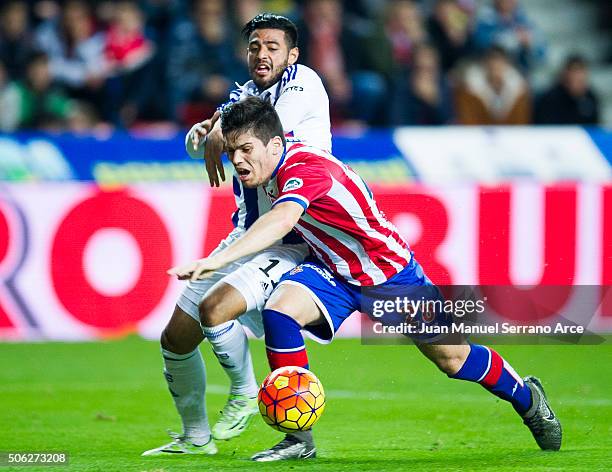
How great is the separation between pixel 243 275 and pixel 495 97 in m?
7.99

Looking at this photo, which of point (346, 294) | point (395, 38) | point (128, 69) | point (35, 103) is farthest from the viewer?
point (395, 38)

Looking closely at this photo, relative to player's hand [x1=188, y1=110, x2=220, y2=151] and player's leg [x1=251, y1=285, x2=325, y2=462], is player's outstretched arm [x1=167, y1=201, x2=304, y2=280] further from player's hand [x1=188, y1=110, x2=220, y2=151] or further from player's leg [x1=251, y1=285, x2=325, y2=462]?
player's hand [x1=188, y1=110, x2=220, y2=151]

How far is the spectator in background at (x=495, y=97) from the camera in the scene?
13.3 metres

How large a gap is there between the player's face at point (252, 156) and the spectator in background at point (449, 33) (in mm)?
8692

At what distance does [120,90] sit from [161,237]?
3.27 metres

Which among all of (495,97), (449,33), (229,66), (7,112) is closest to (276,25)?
(229,66)

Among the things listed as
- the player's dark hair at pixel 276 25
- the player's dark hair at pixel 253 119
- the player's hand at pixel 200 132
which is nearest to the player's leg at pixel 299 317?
the player's dark hair at pixel 253 119

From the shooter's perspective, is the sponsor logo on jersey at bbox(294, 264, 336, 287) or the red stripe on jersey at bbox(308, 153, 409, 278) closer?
the red stripe on jersey at bbox(308, 153, 409, 278)

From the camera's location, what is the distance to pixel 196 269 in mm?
5027

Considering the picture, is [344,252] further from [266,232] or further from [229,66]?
[229,66]

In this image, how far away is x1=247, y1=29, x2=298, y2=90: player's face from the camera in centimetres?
631

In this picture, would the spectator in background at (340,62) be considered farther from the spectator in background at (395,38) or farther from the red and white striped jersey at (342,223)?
the red and white striped jersey at (342,223)

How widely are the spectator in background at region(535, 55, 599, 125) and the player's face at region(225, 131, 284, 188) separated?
26.8 feet

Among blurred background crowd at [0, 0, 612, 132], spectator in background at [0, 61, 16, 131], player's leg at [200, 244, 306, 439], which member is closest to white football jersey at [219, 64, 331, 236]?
player's leg at [200, 244, 306, 439]
